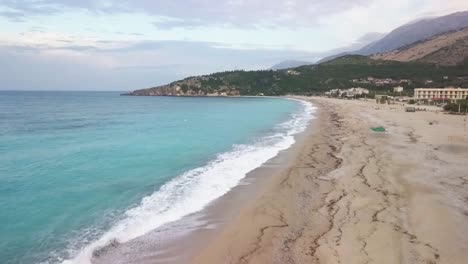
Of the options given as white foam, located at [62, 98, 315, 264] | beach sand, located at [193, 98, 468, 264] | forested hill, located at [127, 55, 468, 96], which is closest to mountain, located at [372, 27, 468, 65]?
forested hill, located at [127, 55, 468, 96]

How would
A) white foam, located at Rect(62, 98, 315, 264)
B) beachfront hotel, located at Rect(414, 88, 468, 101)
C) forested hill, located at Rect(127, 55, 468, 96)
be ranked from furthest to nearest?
1. forested hill, located at Rect(127, 55, 468, 96)
2. beachfront hotel, located at Rect(414, 88, 468, 101)
3. white foam, located at Rect(62, 98, 315, 264)

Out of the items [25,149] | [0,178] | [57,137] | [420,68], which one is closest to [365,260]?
[0,178]

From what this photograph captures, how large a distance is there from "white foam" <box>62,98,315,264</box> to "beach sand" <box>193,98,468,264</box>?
62.9 inches

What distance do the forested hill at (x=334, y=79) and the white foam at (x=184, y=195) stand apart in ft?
419

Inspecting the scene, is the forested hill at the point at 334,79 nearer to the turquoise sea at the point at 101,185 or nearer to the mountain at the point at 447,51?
the mountain at the point at 447,51

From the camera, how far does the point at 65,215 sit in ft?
40.2

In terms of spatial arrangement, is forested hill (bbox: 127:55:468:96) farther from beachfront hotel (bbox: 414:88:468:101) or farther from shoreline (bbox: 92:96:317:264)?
shoreline (bbox: 92:96:317:264)

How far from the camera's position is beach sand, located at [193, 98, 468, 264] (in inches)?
359

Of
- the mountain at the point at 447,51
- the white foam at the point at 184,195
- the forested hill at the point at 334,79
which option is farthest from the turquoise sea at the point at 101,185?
the mountain at the point at 447,51

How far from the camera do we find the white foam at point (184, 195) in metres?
10.7

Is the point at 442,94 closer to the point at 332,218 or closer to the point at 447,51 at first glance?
the point at 447,51

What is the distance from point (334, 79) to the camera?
172375 millimetres

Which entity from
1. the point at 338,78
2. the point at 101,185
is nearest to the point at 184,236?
the point at 101,185

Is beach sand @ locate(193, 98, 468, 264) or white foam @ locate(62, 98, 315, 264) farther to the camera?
white foam @ locate(62, 98, 315, 264)
